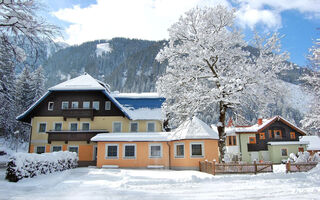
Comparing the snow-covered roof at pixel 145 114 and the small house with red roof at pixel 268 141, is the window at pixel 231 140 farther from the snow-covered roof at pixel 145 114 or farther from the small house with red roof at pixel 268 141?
the snow-covered roof at pixel 145 114

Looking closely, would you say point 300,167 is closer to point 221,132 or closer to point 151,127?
point 221,132

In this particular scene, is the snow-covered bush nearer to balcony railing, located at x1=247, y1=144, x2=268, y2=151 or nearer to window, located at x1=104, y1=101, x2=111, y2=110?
window, located at x1=104, y1=101, x2=111, y2=110

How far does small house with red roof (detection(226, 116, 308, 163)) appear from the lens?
37612 millimetres

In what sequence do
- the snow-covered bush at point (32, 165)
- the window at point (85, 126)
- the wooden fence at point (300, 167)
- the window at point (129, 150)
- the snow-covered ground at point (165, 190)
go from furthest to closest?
the window at point (85, 126), the window at point (129, 150), the wooden fence at point (300, 167), the snow-covered bush at point (32, 165), the snow-covered ground at point (165, 190)

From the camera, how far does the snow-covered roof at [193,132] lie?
2234 cm

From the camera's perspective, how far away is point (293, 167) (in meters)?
18.4

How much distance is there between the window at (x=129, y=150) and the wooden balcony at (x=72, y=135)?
15.8 ft

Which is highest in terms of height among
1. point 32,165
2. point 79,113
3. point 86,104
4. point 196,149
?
point 86,104

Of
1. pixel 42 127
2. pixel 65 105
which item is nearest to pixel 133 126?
pixel 65 105

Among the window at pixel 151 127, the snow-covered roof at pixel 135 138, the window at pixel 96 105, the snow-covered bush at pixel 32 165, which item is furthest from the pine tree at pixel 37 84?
the snow-covered bush at pixel 32 165

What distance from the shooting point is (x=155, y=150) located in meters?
25.0

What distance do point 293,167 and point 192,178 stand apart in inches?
378

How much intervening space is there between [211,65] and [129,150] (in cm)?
1295

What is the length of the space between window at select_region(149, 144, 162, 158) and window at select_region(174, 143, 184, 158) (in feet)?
6.18
